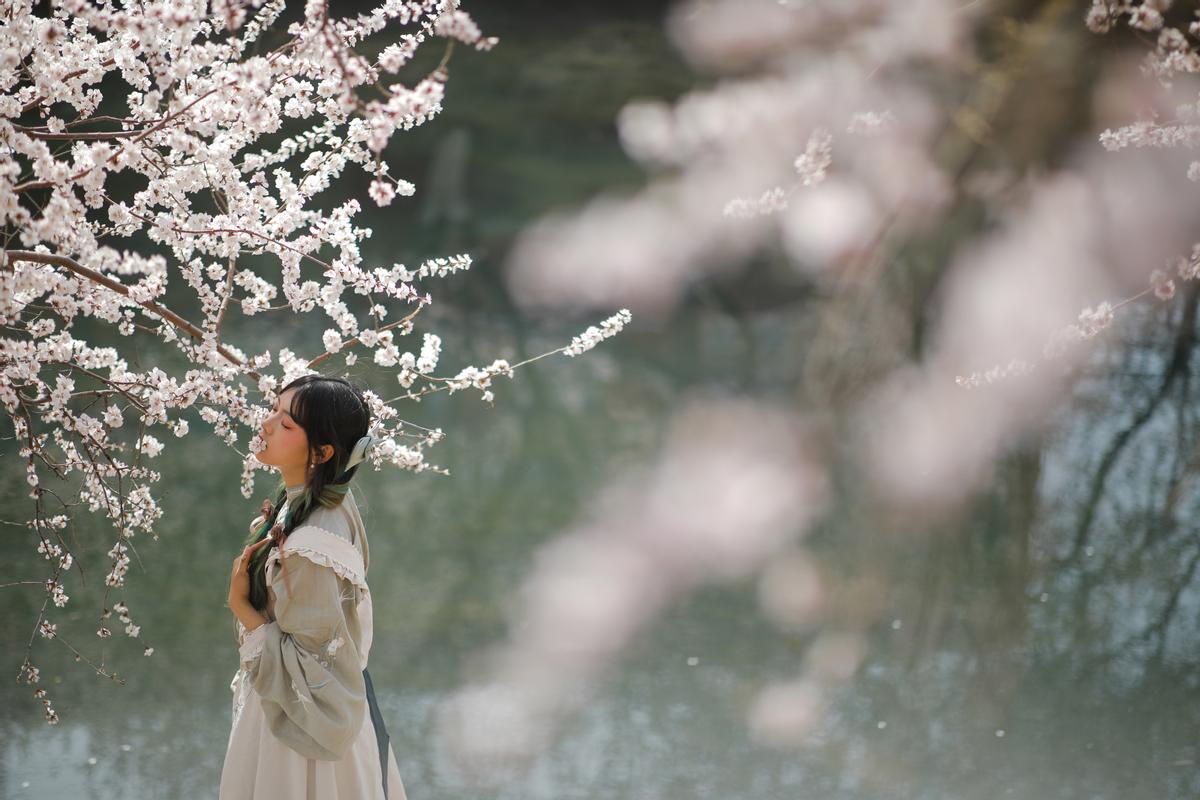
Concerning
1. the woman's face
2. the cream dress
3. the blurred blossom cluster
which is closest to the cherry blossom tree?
the woman's face

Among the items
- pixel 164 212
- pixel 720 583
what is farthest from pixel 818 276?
pixel 164 212

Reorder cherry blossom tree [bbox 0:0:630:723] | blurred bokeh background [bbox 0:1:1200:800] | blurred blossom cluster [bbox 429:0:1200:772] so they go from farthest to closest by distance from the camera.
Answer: blurred blossom cluster [bbox 429:0:1200:772], blurred bokeh background [bbox 0:1:1200:800], cherry blossom tree [bbox 0:0:630:723]

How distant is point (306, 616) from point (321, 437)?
0.19 metres

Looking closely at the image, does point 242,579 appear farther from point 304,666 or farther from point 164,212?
point 164,212

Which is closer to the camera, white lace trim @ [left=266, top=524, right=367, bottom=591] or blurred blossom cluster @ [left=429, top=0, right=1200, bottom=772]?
white lace trim @ [left=266, top=524, right=367, bottom=591]

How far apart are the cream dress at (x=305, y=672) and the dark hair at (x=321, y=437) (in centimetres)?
1

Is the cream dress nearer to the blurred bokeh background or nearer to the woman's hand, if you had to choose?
the woman's hand

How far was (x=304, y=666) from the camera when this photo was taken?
119 centimetres

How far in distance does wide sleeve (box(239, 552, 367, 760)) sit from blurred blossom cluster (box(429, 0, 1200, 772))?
1008 mm

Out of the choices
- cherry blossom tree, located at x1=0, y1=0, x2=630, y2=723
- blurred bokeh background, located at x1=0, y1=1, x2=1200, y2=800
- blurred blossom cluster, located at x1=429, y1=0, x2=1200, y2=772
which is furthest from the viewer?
blurred blossom cluster, located at x1=429, y1=0, x2=1200, y2=772

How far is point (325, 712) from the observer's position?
1191 millimetres

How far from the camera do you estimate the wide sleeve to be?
1.18 meters

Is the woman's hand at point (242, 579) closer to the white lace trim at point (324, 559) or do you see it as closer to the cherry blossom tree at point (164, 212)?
the white lace trim at point (324, 559)

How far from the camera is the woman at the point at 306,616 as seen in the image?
1189mm
